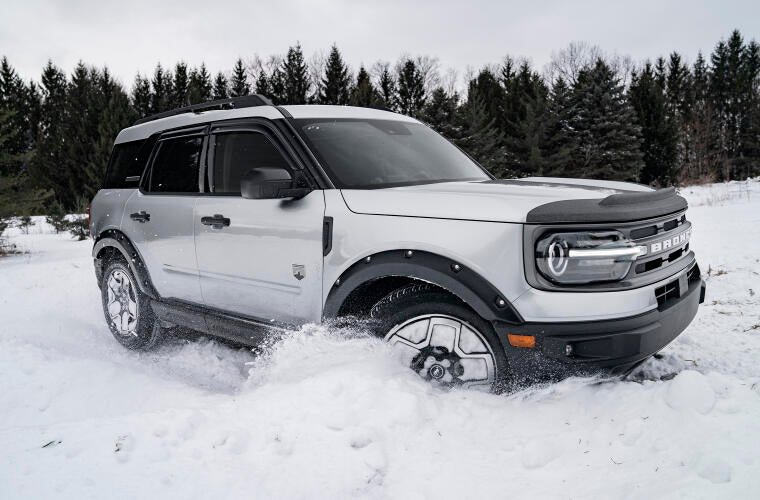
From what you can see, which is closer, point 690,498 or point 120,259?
point 690,498

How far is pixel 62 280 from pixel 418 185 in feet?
22.4

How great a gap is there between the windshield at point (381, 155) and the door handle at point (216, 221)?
0.77m

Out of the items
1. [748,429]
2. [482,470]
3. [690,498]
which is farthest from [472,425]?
[748,429]

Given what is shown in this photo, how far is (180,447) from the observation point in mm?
2570

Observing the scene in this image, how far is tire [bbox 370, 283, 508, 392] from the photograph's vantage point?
2600 mm

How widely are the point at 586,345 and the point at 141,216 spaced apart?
355 centimetres

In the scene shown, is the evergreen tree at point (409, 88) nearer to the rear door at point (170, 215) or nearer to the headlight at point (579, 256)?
the rear door at point (170, 215)

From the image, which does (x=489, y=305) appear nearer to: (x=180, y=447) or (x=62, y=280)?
(x=180, y=447)

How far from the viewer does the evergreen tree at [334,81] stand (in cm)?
5231

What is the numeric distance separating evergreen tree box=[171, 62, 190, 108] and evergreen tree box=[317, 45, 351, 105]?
12091mm

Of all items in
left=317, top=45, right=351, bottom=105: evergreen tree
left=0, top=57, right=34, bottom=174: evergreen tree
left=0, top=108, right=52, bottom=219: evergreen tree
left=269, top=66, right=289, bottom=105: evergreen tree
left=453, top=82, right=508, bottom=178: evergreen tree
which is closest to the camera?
left=0, top=108, right=52, bottom=219: evergreen tree

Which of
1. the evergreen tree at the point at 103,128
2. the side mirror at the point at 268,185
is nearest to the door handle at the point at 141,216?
the side mirror at the point at 268,185

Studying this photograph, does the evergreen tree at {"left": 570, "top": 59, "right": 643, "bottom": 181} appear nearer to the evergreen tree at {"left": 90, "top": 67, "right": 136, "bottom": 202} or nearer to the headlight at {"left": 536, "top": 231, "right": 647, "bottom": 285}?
the evergreen tree at {"left": 90, "top": 67, "right": 136, "bottom": 202}

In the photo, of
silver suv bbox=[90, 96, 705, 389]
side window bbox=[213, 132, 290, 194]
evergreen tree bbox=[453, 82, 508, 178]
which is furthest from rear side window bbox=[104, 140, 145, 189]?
evergreen tree bbox=[453, 82, 508, 178]
